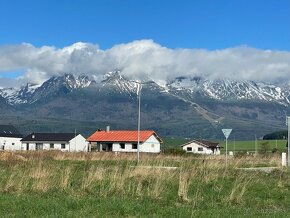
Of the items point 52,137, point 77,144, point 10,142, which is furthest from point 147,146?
point 10,142

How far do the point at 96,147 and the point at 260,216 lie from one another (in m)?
96.1

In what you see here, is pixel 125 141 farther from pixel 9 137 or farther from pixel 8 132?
pixel 8 132

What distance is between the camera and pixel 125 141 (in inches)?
3903

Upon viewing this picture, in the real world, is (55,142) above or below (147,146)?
above

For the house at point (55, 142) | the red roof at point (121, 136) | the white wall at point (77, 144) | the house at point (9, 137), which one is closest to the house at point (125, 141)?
the red roof at point (121, 136)

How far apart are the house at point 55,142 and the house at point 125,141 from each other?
20366 millimetres

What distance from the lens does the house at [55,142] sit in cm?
12388

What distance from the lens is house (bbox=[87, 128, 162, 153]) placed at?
3900 inches

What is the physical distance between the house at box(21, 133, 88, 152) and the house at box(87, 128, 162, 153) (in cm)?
2037

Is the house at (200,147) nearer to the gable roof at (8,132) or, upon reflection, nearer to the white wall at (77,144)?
the white wall at (77,144)

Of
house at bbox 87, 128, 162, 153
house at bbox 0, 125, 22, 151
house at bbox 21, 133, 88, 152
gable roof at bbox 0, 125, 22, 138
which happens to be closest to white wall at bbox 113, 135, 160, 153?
house at bbox 87, 128, 162, 153

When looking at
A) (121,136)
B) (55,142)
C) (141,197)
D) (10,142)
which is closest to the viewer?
(141,197)

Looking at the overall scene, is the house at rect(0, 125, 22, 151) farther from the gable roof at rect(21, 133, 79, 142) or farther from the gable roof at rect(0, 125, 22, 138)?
the gable roof at rect(21, 133, 79, 142)

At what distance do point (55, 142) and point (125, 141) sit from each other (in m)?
30.7
